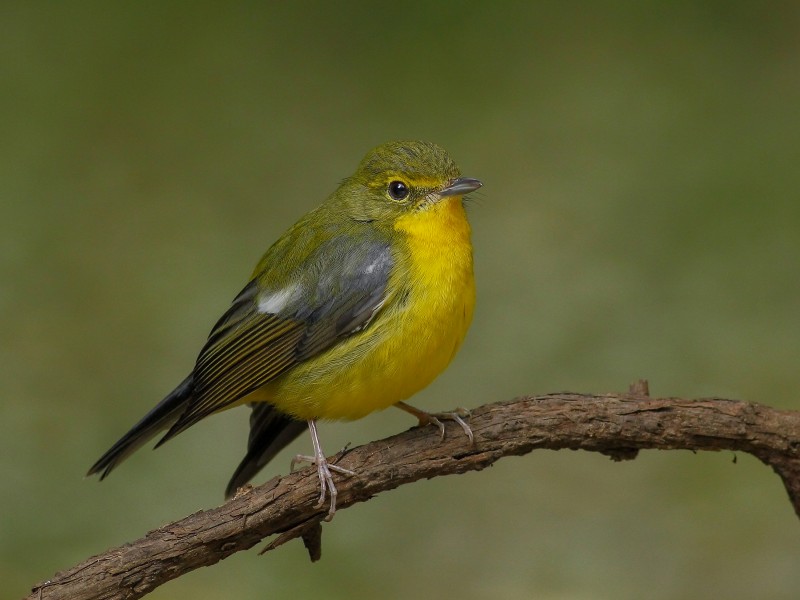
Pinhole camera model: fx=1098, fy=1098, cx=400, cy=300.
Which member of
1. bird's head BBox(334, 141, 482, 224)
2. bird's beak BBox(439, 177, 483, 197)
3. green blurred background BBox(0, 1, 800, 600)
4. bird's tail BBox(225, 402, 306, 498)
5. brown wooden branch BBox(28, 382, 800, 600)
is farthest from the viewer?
green blurred background BBox(0, 1, 800, 600)

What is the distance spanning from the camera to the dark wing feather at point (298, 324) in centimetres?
432

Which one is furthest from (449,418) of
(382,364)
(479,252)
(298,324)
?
(479,252)

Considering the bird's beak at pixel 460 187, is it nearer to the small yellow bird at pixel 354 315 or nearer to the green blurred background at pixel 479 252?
the small yellow bird at pixel 354 315

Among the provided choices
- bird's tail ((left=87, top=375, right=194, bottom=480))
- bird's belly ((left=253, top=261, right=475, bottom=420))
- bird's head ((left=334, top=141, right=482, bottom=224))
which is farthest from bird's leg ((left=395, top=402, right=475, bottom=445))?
bird's tail ((left=87, top=375, right=194, bottom=480))

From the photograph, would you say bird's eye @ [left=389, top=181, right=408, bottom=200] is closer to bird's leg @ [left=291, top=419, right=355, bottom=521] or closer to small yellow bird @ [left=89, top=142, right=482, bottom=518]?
small yellow bird @ [left=89, top=142, right=482, bottom=518]

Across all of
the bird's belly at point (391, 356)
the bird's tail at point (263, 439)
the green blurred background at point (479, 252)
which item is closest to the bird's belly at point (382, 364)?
the bird's belly at point (391, 356)

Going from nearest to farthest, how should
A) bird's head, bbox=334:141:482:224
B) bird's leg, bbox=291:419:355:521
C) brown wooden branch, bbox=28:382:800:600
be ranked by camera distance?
bird's leg, bbox=291:419:355:521
brown wooden branch, bbox=28:382:800:600
bird's head, bbox=334:141:482:224

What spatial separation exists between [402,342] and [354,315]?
24 cm

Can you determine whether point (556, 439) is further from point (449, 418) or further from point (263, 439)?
point (263, 439)

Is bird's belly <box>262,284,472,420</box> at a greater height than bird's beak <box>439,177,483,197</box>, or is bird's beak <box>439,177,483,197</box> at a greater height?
bird's beak <box>439,177,483,197</box>

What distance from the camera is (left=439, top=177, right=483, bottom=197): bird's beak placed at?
14.2 feet

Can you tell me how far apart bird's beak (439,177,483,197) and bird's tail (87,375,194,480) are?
131 cm

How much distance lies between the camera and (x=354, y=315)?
4297mm

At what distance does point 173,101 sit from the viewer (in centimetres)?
750
